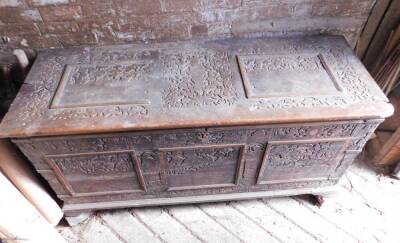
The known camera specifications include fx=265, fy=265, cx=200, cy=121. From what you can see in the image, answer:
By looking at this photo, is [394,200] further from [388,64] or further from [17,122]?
[17,122]

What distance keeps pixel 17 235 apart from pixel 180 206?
80cm

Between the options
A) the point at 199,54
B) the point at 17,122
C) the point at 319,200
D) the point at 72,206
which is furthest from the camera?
the point at 319,200

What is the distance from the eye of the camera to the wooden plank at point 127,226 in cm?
146

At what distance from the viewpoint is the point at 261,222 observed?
1503 millimetres

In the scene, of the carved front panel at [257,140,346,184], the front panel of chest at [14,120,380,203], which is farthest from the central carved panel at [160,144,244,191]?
the carved front panel at [257,140,346,184]

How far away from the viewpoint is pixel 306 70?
1194 mm

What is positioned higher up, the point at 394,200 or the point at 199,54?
the point at 199,54

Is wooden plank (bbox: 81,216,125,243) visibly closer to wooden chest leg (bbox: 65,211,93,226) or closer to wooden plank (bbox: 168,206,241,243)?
wooden chest leg (bbox: 65,211,93,226)

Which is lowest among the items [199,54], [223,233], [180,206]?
[223,233]

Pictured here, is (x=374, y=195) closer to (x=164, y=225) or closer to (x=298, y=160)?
(x=298, y=160)

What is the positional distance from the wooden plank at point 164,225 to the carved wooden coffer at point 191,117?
15 cm

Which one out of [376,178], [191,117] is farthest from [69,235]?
[376,178]

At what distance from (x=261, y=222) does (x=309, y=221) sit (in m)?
0.27

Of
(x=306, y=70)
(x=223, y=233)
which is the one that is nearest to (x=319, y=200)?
(x=223, y=233)
